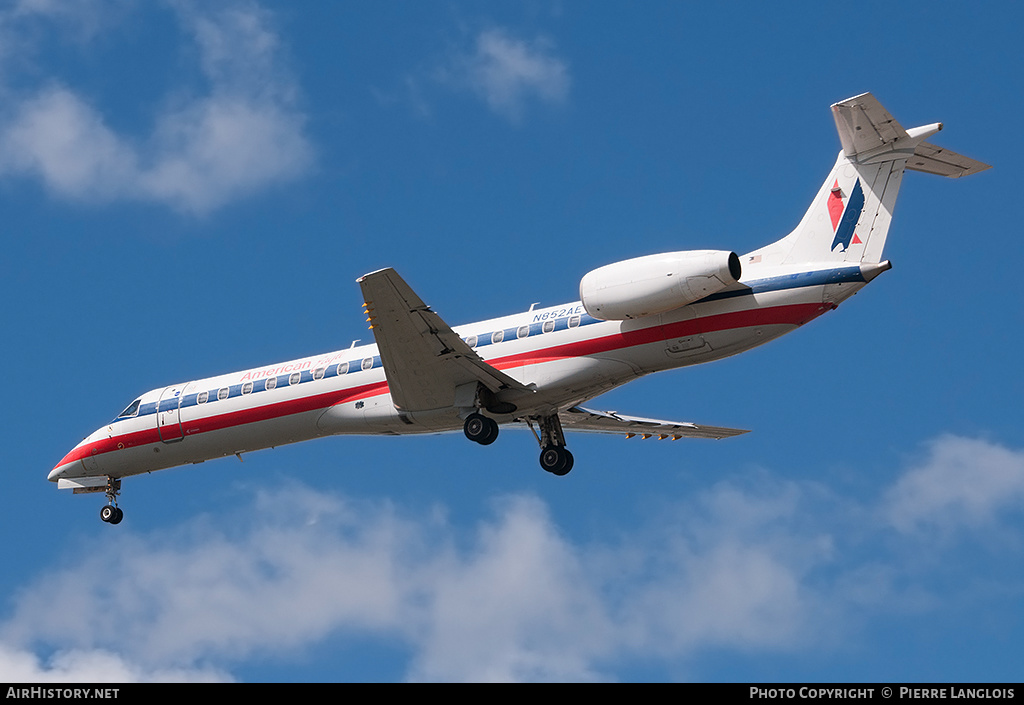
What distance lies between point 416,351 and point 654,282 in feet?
17.2

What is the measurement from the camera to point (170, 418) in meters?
30.3

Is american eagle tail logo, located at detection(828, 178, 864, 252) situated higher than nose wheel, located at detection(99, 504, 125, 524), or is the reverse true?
american eagle tail logo, located at detection(828, 178, 864, 252)

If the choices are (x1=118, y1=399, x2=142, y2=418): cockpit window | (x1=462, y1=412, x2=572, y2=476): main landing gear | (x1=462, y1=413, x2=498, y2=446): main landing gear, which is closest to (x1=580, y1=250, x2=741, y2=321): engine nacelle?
(x1=462, y1=413, x2=498, y2=446): main landing gear

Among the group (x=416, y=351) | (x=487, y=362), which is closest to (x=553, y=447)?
(x=487, y=362)

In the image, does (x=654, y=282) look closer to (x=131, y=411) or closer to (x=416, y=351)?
(x=416, y=351)

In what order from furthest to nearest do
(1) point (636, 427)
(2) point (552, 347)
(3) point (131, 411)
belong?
(1) point (636, 427) → (3) point (131, 411) → (2) point (552, 347)

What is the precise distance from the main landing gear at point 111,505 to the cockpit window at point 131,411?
1716 millimetres

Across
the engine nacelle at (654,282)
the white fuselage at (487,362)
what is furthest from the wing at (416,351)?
the engine nacelle at (654,282)

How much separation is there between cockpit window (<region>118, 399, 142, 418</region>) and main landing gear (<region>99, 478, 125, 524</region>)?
1.72 meters

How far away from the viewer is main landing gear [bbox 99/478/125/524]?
103 ft

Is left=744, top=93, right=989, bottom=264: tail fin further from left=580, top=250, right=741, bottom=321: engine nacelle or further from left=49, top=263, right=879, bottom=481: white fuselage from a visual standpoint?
left=580, top=250, right=741, bottom=321: engine nacelle

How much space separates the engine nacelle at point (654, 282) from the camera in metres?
23.7
